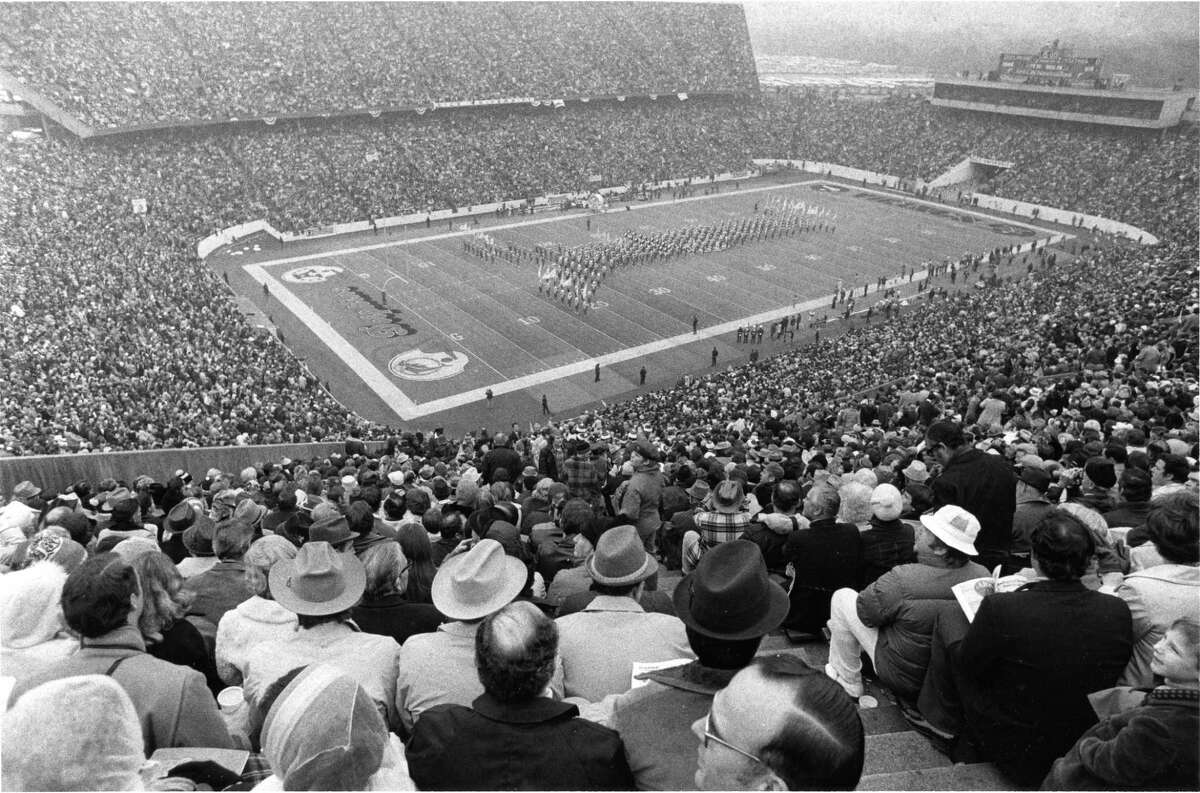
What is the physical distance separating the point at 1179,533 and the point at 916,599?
1338mm

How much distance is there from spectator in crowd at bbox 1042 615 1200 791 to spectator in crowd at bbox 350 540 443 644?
3.33 m

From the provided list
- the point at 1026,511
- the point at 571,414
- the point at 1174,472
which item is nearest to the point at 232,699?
the point at 1026,511

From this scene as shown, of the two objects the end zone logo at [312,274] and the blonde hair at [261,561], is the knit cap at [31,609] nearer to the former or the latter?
the blonde hair at [261,561]

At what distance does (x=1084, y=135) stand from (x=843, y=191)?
57.7 ft

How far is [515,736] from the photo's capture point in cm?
293

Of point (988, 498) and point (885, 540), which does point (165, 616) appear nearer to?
point (885, 540)

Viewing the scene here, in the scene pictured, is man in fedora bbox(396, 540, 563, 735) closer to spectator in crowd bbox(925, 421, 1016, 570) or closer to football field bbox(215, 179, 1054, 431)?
spectator in crowd bbox(925, 421, 1016, 570)

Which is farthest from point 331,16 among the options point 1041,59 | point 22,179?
point 1041,59

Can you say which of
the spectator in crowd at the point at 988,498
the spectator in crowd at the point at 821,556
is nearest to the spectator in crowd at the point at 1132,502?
the spectator in crowd at the point at 988,498

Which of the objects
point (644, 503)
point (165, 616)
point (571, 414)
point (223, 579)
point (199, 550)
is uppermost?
point (165, 616)

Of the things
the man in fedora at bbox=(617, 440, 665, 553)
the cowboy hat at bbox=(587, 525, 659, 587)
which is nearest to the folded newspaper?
the cowboy hat at bbox=(587, 525, 659, 587)

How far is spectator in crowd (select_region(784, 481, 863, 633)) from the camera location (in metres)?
5.80

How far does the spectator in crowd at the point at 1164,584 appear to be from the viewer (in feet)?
12.5

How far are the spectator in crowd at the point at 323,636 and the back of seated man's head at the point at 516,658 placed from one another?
117 cm
